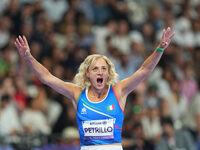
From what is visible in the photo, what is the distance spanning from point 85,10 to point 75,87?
26.3 feet

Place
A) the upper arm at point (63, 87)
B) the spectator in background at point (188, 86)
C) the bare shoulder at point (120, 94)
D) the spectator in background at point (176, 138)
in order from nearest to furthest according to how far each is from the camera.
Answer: the bare shoulder at point (120, 94), the upper arm at point (63, 87), the spectator in background at point (176, 138), the spectator in background at point (188, 86)

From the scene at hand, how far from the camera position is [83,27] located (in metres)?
13.9

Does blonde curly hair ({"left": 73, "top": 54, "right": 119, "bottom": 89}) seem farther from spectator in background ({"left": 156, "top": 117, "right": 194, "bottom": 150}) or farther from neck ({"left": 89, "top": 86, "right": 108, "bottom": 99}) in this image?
spectator in background ({"left": 156, "top": 117, "right": 194, "bottom": 150})

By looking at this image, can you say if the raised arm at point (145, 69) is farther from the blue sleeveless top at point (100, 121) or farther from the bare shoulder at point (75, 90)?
the bare shoulder at point (75, 90)

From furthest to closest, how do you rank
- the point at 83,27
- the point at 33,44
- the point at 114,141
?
the point at 83,27 < the point at 33,44 < the point at 114,141

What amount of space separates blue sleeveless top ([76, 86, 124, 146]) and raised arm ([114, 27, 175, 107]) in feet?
0.57

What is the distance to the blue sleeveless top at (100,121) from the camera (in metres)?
6.51

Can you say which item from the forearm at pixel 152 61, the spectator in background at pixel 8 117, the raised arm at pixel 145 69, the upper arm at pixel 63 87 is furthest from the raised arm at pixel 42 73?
the spectator in background at pixel 8 117

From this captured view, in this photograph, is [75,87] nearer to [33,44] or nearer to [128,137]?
[128,137]

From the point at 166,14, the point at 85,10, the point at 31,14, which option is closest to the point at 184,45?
the point at 166,14

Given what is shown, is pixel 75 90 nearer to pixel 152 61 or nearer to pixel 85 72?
pixel 85 72

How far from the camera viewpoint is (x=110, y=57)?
13.2 meters

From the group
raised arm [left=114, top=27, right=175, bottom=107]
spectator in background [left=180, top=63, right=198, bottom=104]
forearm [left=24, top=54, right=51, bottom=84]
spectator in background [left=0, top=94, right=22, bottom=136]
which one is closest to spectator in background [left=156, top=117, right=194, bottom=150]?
spectator in background [left=180, top=63, right=198, bottom=104]

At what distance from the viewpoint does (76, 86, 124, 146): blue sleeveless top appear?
6.51 m
